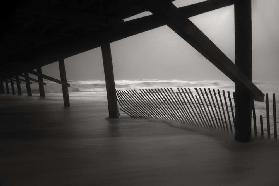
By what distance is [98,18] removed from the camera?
4.94 meters

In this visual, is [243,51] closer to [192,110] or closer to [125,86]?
[192,110]

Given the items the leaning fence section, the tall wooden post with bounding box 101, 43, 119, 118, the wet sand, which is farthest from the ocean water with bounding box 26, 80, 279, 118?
the wet sand

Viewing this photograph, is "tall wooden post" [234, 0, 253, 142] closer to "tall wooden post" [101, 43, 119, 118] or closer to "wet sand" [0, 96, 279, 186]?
"wet sand" [0, 96, 279, 186]

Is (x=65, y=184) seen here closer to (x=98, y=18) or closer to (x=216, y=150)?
(x=216, y=150)

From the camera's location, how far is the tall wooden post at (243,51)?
4.12m

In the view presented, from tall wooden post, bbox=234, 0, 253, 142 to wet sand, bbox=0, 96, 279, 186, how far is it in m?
0.47

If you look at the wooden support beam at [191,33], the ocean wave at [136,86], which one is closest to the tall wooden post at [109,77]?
the wooden support beam at [191,33]

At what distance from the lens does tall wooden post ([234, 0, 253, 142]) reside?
4117 mm

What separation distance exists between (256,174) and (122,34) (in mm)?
2620

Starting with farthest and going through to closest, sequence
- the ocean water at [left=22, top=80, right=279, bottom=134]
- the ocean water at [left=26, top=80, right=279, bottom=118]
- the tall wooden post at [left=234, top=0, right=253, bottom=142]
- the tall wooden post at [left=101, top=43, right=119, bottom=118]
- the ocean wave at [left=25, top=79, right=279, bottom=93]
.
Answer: the ocean wave at [left=25, top=79, right=279, bottom=93] → the ocean water at [left=26, top=80, right=279, bottom=118] → the ocean water at [left=22, top=80, right=279, bottom=134] → the tall wooden post at [left=101, top=43, right=119, bottom=118] → the tall wooden post at [left=234, top=0, right=253, bottom=142]

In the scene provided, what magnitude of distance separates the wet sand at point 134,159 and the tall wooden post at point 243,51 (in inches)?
18.6

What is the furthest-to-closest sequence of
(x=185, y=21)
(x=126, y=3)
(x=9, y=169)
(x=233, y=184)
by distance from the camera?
(x=126, y=3) → (x=9, y=169) → (x=185, y=21) → (x=233, y=184)

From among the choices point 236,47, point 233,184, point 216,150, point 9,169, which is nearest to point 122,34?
point 236,47

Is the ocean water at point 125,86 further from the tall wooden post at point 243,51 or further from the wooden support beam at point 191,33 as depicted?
the wooden support beam at point 191,33
